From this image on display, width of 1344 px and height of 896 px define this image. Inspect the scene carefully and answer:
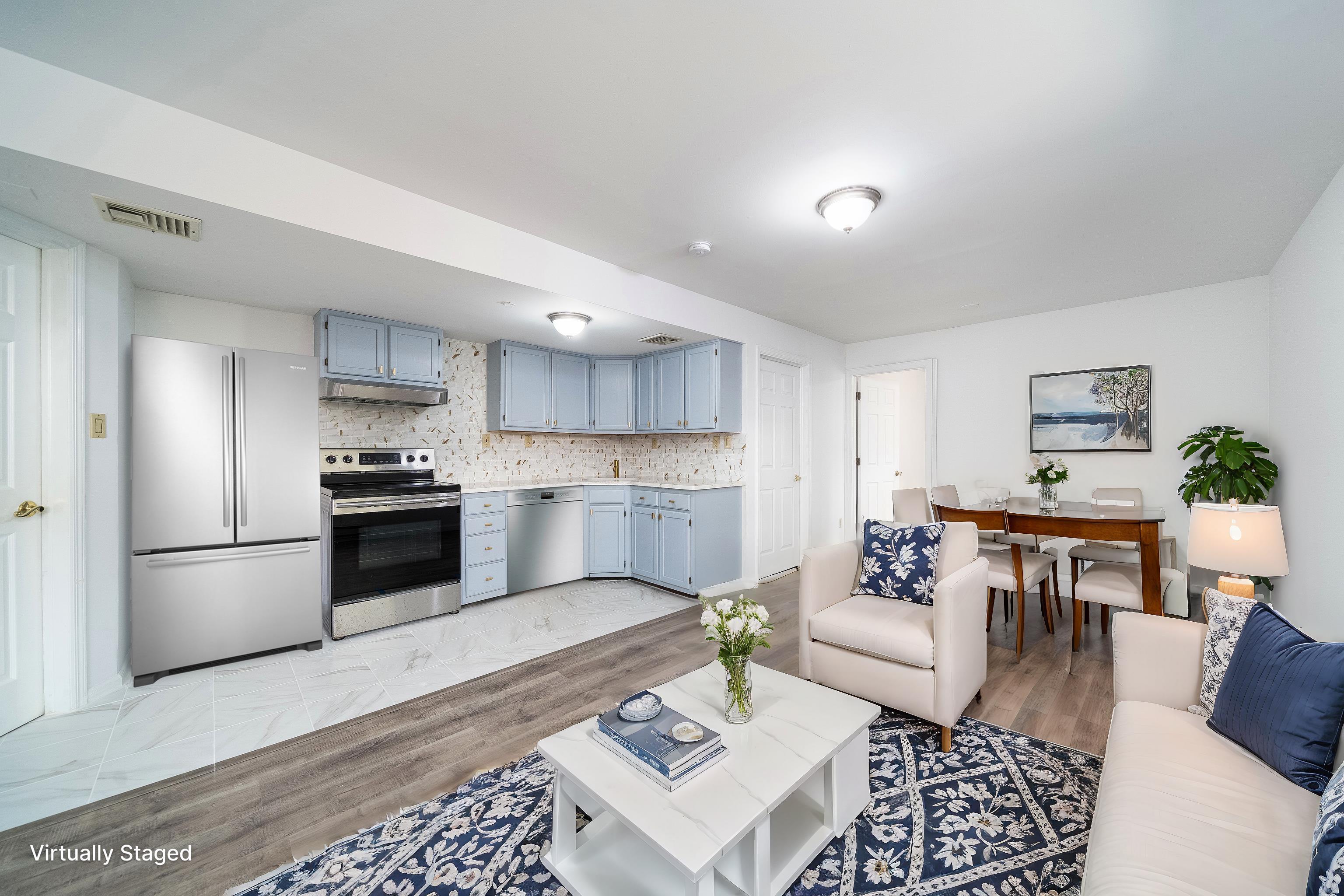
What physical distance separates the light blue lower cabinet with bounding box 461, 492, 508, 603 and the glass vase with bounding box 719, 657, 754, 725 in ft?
9.33

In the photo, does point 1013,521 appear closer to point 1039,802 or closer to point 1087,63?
point 1039,802

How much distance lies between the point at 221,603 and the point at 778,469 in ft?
13.8

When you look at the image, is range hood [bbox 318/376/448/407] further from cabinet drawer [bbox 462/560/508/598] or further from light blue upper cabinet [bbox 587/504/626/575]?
light blue upper cabinet [bbox 587/504/626/575]

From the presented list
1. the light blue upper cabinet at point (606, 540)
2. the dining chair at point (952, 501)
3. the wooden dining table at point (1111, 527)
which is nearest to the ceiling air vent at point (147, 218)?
the light blue upper cabinet at point (606, 540)

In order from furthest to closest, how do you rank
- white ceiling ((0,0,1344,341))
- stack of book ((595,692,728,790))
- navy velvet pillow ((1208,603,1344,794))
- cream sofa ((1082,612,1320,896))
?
white ceiling ((0,0,1344,341)) → stack of book ((595,692,728,790)) → navy velvet pillow ((1208,603,1344,794)) → cream sofa ((1082,612,1320,896))

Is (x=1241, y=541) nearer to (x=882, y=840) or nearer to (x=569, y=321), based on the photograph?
(x=882, y=840)

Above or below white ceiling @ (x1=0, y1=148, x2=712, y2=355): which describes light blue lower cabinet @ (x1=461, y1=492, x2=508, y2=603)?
below

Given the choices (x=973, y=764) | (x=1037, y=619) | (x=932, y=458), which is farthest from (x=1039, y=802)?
(x=932, y=458)

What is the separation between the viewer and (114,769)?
6.41 feet

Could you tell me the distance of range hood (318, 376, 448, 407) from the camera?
355cm

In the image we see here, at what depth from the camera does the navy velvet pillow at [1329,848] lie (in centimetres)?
79

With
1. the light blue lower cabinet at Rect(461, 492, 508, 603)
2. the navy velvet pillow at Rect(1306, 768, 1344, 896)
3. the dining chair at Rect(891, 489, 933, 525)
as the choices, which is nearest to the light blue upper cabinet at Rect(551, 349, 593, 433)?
the light blue lower cabinet at Rect(461, 492, 508, 603)

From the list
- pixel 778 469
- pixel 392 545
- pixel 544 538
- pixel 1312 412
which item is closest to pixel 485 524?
pixel 544 538

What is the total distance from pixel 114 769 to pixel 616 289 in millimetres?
3280
